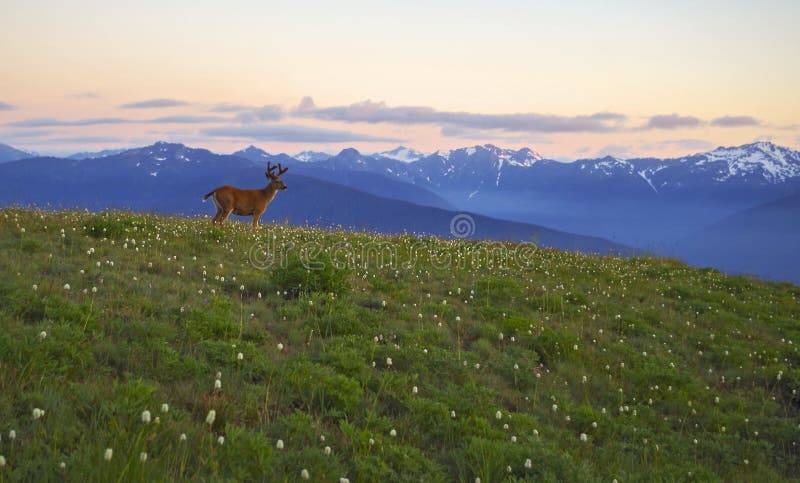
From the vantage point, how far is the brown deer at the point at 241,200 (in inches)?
747

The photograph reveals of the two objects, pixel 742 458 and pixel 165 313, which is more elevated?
pixel 165 313

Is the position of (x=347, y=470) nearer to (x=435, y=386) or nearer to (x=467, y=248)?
(x=435, y=386)

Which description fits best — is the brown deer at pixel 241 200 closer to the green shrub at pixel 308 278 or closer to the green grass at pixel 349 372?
the green grass at pixel 349 372

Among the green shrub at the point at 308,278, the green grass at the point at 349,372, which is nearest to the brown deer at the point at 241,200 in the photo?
the green grass at the point at 349,372

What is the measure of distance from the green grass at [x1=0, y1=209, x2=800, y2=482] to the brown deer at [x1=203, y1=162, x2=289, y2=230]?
4.25 metres

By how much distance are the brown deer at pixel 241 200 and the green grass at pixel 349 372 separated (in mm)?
4251

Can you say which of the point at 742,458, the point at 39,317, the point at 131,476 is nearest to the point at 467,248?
the point at 742,458

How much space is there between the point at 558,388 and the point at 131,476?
6660 mm

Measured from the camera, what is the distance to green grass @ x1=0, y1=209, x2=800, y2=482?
4973 mm

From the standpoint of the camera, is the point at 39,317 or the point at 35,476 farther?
the point at 39,317

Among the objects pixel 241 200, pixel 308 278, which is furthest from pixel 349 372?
pixel 241 200

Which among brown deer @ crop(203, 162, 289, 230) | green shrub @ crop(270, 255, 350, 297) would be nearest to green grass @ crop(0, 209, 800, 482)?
green shrub @ crop(270, 255, 350, 297)

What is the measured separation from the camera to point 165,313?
26.3 ft

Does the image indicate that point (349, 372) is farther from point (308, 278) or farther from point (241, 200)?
point (241, 200)
